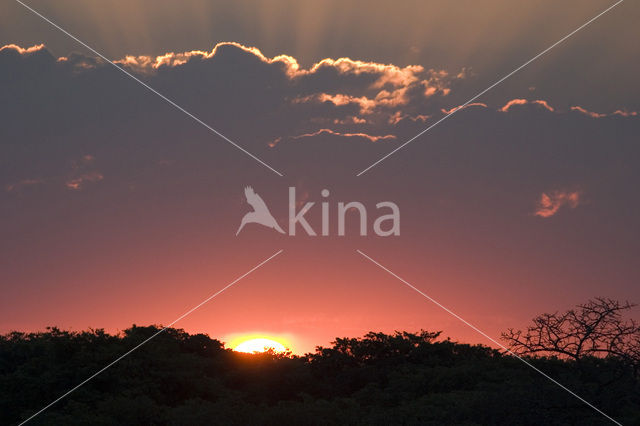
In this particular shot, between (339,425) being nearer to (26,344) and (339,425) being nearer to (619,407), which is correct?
(619,407)

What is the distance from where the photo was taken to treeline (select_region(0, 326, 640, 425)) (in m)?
22.3

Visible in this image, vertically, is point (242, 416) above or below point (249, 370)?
below

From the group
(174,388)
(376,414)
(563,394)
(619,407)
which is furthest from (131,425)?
(619,407)

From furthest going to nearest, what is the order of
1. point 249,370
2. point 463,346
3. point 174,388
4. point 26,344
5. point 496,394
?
point 463,346
point 249,370
point 26,344
point 174,388
point 496,394

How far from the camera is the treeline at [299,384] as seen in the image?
22.3m

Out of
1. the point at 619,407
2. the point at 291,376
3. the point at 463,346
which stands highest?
the point at 463,346

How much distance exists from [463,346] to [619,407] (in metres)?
24.9

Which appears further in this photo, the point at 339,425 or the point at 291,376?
the point at 291,376

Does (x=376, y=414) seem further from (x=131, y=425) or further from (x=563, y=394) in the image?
(x=131, y=425)

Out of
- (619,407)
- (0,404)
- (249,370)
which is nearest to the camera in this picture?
(619,407)

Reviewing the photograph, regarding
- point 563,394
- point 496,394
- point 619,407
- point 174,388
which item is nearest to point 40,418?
point 174,388

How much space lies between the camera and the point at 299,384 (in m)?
40.4

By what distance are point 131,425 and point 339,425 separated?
951 centimetres

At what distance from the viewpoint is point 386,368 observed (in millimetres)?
43500
